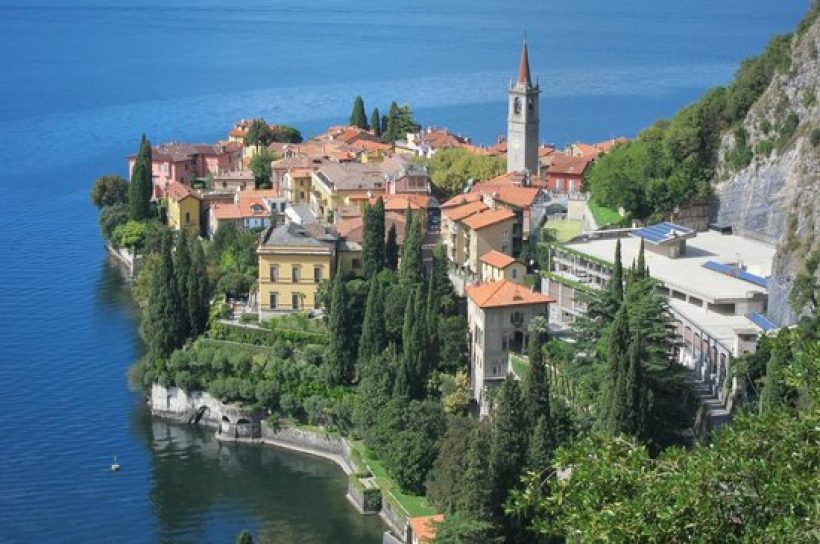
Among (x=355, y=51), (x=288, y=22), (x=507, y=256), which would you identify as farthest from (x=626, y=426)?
(x=288, y=22)

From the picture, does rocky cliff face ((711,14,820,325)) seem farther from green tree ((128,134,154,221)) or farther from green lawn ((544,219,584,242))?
green tree ((128,134,154,221))

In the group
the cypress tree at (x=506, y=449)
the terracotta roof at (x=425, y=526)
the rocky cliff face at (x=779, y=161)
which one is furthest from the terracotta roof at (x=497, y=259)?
the terracotta roof at (x=425, y=526)

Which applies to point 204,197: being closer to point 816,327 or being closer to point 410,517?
point 410,517

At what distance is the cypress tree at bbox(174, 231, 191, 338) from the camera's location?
33094mm

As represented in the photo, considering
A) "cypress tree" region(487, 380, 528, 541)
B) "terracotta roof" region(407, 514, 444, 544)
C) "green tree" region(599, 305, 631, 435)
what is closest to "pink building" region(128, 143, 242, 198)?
"terracotta roof" region(407, 514, 444, 544)

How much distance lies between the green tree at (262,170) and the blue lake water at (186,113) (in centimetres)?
560

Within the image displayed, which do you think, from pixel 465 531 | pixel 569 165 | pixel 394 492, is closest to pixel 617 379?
pixel 465 531

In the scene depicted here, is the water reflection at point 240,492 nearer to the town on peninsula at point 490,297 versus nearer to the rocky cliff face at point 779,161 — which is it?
the town on peninsula at point 490,297

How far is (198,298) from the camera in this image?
33375 mm

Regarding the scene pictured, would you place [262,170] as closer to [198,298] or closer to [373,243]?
[373,243]

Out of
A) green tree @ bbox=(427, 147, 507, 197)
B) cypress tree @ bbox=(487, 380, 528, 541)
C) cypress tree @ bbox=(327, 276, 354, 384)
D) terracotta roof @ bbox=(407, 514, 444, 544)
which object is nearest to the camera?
cypress tree @ bbox=(487, 380, 528, 541)

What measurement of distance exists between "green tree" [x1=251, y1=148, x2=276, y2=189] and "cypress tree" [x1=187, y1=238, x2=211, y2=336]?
12717 millimetres

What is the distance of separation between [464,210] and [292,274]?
464 cm

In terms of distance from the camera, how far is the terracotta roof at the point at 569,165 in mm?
43031
